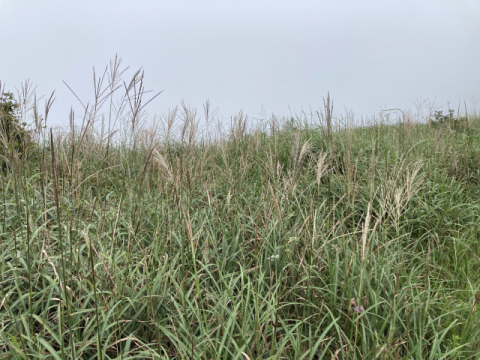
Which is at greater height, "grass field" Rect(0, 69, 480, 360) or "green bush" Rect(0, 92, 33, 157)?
"green bush" Rect(0, 92, 33, 157)

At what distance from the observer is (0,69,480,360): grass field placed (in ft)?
4.70

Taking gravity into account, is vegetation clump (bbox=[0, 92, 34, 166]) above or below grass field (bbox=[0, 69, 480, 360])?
above

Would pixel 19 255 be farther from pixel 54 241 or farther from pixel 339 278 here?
pixel 339 278

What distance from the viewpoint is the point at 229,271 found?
7.00ft

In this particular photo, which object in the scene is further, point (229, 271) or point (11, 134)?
point (229, 271)

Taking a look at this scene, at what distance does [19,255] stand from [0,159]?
2140 mm

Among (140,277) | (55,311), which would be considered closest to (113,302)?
(140,277)

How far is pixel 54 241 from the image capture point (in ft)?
→ 7.73

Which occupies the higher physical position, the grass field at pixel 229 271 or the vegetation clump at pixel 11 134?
the vegetation clump at pixel 11 134

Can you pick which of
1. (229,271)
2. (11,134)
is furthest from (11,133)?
(229,271)

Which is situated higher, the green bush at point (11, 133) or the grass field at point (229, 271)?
the green bush at point (11, 133)

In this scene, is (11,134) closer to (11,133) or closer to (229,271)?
(11,133)

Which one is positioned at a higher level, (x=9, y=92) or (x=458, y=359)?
(x=9, y=92)

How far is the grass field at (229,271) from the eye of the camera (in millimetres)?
1434
